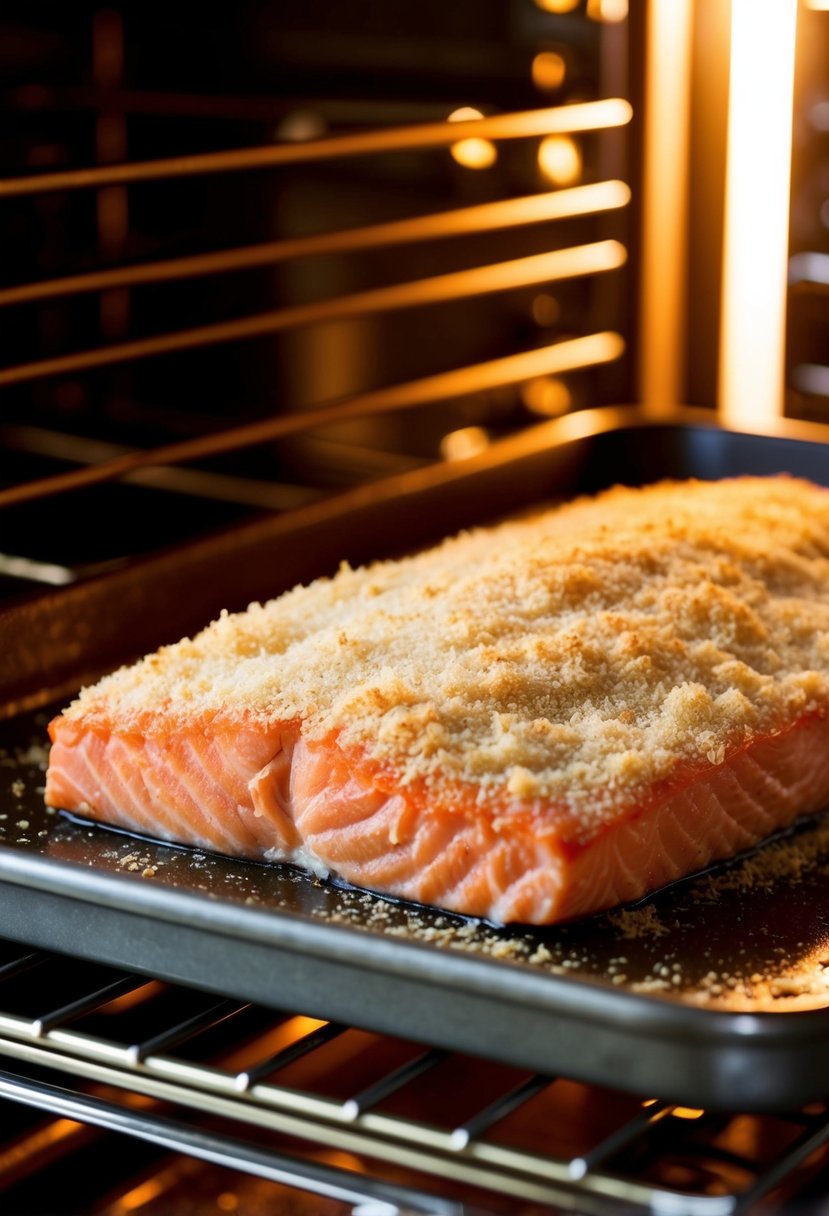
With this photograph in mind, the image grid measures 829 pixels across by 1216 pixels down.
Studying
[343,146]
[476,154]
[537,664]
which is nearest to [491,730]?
[537,664]

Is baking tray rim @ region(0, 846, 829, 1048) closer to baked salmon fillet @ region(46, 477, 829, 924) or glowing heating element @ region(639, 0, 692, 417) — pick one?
baked salmon fillet @ region(46, 477, 829, 924)

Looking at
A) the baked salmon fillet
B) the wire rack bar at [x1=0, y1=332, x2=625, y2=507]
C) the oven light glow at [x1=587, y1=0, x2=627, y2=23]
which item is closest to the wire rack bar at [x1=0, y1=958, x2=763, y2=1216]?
the baked salmon fillet

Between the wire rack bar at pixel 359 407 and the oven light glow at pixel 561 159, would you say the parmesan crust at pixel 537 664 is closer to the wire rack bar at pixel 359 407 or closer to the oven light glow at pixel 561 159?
the wire rack bar at pixel 359 407

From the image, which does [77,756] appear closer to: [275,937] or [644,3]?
[275,937]

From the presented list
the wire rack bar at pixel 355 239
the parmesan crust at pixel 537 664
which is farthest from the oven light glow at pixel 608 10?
the parmesan crust at pixel 537 664

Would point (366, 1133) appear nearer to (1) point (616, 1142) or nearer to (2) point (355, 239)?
(1) point (616, 1142)
